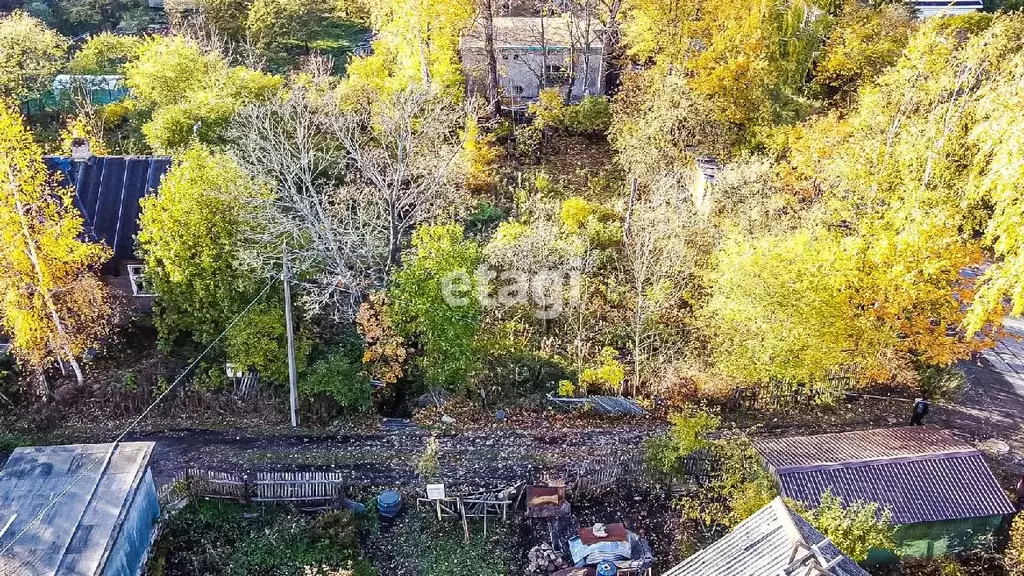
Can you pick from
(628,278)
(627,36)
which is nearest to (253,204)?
(628,278)

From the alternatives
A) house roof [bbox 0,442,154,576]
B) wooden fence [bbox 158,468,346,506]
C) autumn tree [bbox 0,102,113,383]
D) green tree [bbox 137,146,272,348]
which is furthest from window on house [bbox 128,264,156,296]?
wooden fence [bbox 158,468,346,506]

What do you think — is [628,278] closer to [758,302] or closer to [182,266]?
[758,302]

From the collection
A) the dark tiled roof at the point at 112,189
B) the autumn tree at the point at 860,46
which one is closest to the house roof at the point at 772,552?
the dark tiled roof at the point at 112,189

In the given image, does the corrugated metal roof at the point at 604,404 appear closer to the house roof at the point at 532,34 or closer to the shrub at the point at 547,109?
the shrub at the point at 547,109

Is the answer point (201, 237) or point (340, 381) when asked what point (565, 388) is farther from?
point (201, 237)

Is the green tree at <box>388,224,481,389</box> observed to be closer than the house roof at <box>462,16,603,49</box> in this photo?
Yes

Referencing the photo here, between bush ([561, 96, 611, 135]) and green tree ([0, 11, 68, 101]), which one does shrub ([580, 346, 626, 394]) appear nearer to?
bush ([561, 96, 611, 135])
